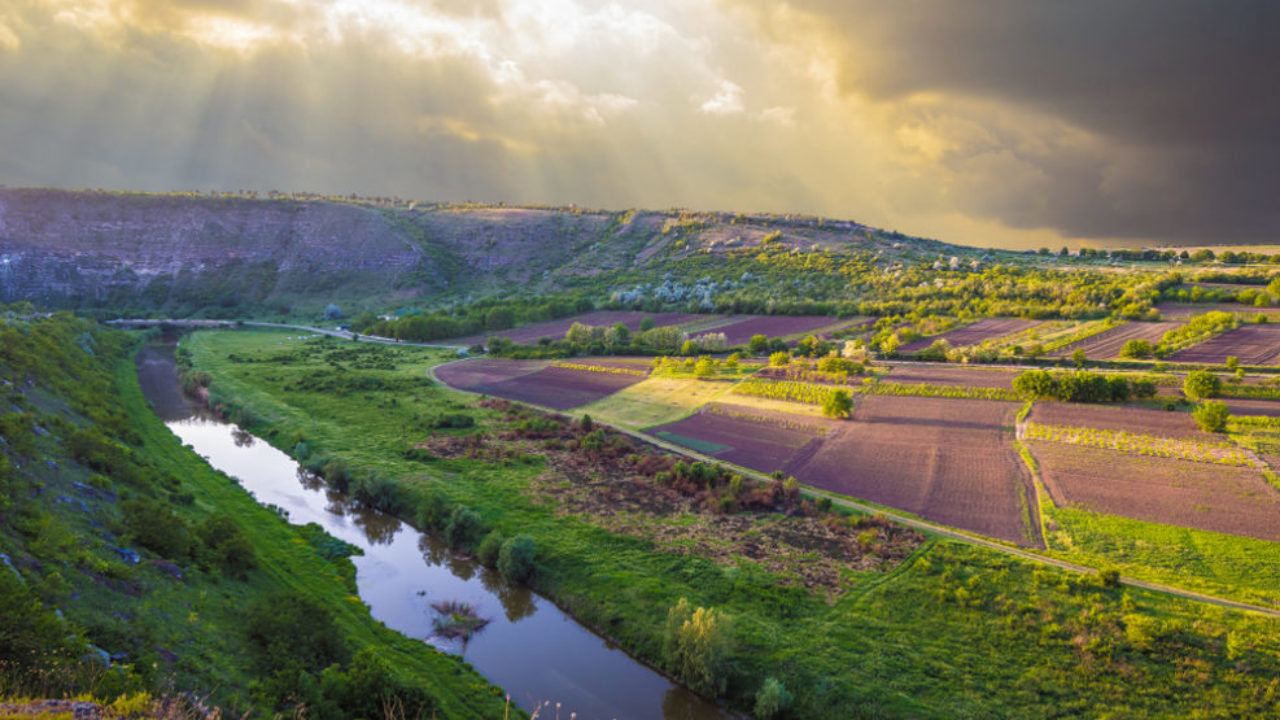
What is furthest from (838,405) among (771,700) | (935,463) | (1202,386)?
(771,700)

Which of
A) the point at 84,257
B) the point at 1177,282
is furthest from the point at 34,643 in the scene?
the point at 84,257

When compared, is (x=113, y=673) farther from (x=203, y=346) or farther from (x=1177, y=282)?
(x=1177, y=282)

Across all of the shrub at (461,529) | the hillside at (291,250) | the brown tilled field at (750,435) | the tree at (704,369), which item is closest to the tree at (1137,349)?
the brown tilled field at (750,435)

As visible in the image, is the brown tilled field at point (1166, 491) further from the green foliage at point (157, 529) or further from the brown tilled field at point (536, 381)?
the green foliage at point (157, 529)

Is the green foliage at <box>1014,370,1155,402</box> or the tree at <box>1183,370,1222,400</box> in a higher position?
the tree at <box>1183,370,1222,400</box>

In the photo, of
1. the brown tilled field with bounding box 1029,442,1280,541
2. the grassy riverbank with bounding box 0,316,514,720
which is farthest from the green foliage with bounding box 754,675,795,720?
the brown tilled field with bounding box 1029,442,1280,541

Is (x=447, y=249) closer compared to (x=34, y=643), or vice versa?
(x=34, y=643)

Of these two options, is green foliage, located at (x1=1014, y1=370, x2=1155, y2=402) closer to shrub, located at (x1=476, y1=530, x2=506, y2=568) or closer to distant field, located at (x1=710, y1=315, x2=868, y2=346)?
distant field, located at (x1=710, y1=315, x2=868, y2=346)
